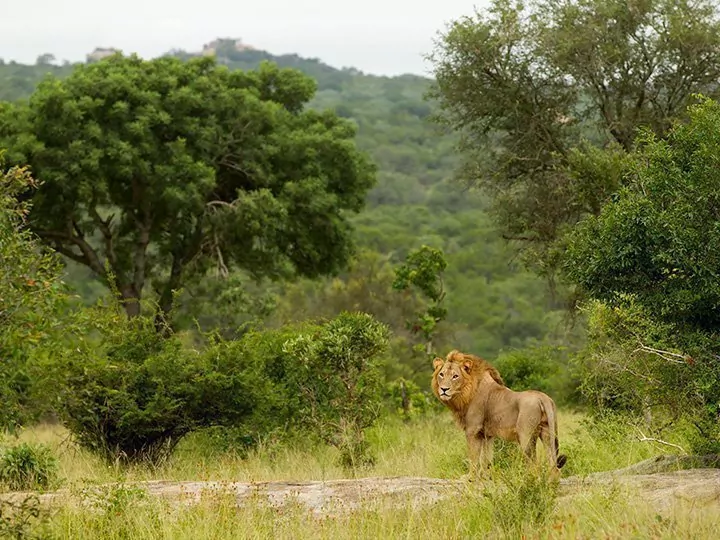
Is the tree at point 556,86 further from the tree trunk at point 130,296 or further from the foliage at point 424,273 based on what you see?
the tree trunk at point 130,296

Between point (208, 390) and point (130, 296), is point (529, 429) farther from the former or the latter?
point (130, 296)

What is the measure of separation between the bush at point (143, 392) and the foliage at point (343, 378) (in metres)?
0.82

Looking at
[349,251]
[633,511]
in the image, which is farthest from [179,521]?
[349,251]

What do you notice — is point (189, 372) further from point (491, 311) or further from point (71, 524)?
point (491, 311)

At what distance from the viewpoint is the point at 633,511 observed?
8.14 meters

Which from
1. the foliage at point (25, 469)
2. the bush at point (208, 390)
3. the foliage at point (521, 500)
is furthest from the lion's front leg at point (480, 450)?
the foliage at point (25, 469)

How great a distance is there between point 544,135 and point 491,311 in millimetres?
39274

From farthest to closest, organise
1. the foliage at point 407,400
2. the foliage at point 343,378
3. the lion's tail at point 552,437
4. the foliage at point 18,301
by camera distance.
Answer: the foliage at point 407,400 → the foliage at point 343,378 → the lion's tail at point 552,437 → the foliage at point 18,301

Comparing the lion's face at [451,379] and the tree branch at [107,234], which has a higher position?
the lion's face at [451,379]

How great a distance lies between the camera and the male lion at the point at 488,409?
1011cm

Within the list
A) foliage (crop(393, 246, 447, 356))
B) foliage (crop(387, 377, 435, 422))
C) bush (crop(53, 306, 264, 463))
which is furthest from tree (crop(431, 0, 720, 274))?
bush (crop(53, 306, 264, 463))

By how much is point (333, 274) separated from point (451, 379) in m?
16.1

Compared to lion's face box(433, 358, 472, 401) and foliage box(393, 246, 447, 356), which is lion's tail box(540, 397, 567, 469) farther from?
foliage box(393, 246, 447, 356)

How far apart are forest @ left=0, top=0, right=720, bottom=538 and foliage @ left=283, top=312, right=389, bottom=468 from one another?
1.7 inches
